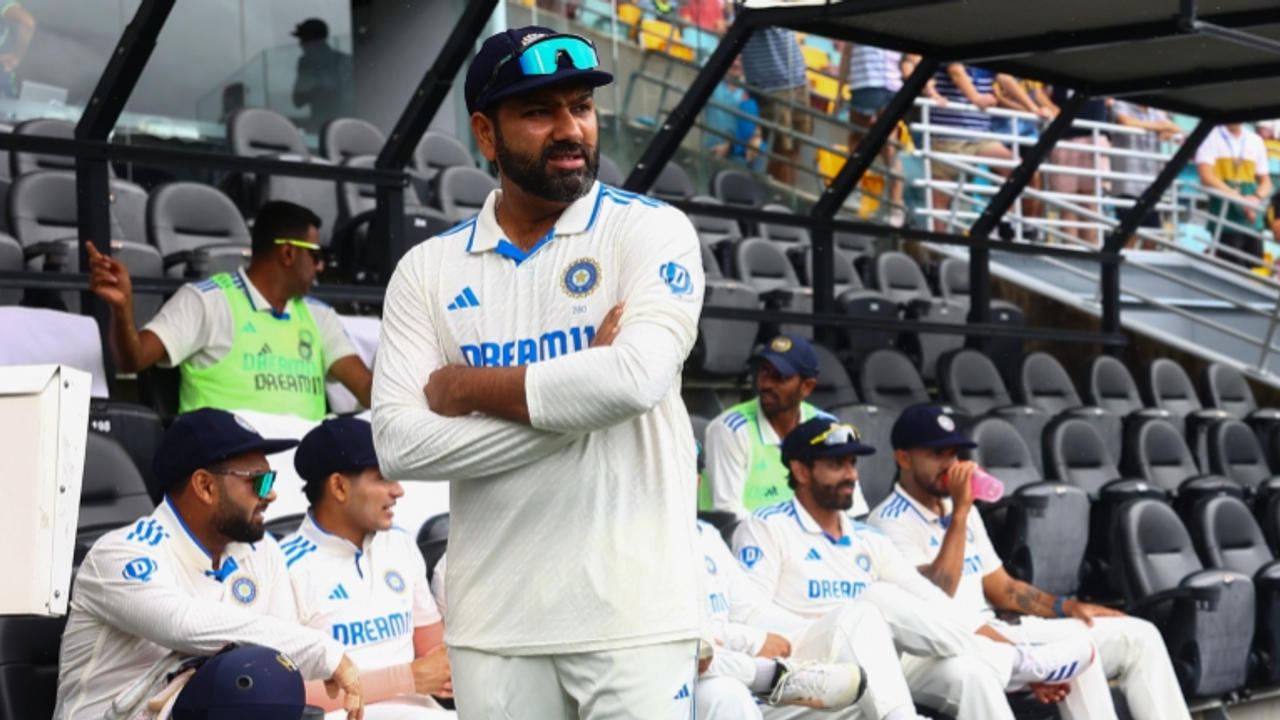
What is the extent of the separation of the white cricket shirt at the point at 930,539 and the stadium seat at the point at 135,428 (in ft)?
9.52

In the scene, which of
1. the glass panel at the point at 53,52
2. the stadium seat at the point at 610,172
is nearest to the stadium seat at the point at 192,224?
the glass panel at the point at 53,52

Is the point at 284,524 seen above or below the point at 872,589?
above

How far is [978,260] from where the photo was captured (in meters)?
11.5

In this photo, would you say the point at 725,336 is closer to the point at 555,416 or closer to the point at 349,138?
the point at 349,138

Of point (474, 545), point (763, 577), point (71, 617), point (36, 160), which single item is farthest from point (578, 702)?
point (36, 160)

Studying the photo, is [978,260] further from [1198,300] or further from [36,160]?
[36,160]

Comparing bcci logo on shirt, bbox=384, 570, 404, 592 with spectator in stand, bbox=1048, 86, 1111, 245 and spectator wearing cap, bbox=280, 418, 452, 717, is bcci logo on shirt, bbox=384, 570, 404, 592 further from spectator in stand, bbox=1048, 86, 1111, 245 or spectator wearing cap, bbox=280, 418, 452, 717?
spectator in stand, bbox=1048, 86, 1111, 245

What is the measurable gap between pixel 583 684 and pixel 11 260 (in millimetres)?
5580

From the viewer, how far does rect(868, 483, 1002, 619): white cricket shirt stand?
24.8 feet

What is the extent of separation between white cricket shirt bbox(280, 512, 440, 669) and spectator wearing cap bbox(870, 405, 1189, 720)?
2567 millimetres

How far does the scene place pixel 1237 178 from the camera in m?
15.2

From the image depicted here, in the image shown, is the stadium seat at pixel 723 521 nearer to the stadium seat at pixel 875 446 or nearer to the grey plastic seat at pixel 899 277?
the stadium seat at pixel 875 446

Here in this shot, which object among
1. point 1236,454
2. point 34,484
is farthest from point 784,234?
point 34,484

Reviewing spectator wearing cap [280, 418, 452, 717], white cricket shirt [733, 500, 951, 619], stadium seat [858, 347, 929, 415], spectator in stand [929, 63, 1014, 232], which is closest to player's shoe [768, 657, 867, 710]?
white cricket shirt [733, 500, 951, 619]
